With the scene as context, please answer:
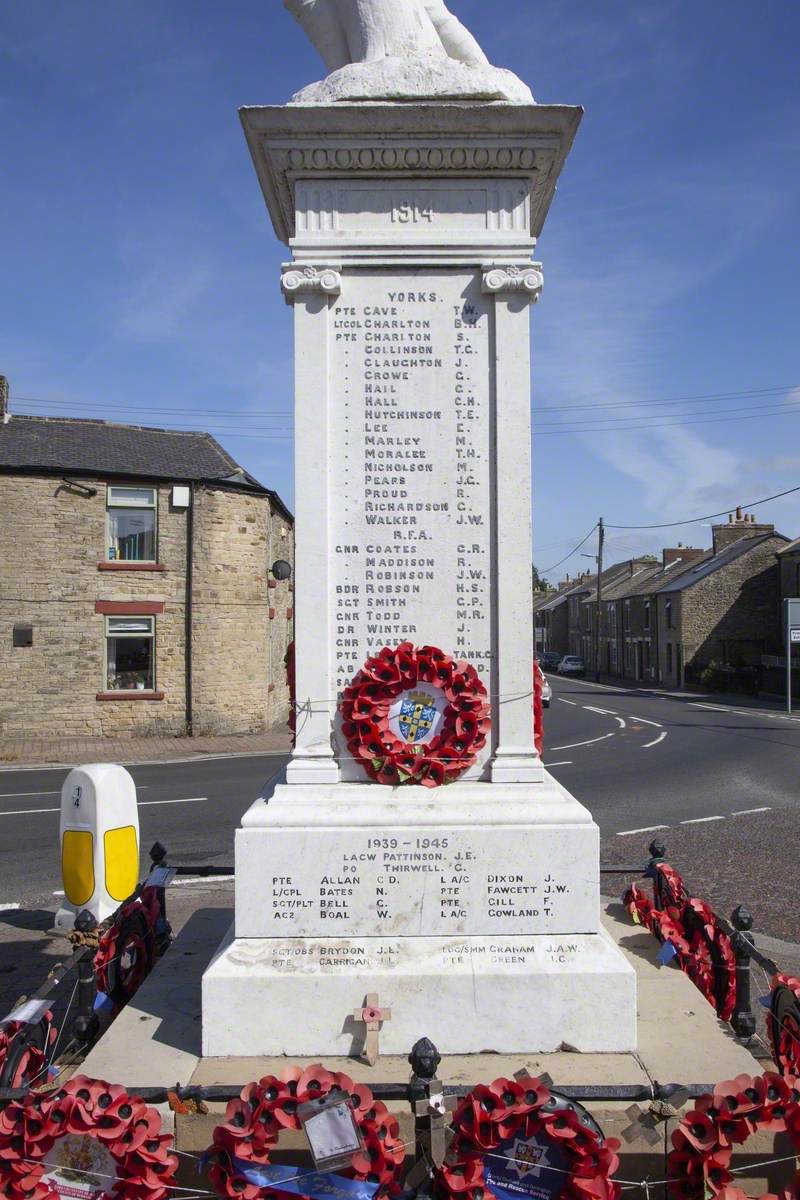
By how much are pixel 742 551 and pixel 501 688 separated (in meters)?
44.9

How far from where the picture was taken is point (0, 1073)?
3.17m

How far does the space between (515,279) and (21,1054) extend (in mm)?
3793

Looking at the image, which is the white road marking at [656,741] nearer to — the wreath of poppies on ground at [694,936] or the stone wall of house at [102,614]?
the stone wall of house at [102,614]

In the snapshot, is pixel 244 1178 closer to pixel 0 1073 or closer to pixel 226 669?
pixel 0 1073

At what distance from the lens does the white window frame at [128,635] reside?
2059 centimetres

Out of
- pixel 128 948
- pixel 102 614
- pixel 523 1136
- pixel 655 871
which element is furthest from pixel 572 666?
pixel 523 1136

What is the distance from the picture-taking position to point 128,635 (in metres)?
20.9

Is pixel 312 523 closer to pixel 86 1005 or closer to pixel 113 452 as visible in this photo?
pixel 86 1005

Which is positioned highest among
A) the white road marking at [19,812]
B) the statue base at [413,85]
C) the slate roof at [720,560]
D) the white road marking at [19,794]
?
the slate roof at [720,560]

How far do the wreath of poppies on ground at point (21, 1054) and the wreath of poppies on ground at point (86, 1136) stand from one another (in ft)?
1.02

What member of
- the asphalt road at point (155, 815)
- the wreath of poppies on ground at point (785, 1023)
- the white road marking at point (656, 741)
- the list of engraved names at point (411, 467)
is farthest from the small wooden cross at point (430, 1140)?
the white road marking at point (656, 741)

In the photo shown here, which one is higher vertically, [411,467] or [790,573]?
[790,573]

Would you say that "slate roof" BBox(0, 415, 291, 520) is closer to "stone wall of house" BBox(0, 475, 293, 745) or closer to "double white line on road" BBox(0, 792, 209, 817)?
"stone wall of house" BBox(0, 475, 293, 745)

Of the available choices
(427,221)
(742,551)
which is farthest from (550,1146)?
(742,551)
